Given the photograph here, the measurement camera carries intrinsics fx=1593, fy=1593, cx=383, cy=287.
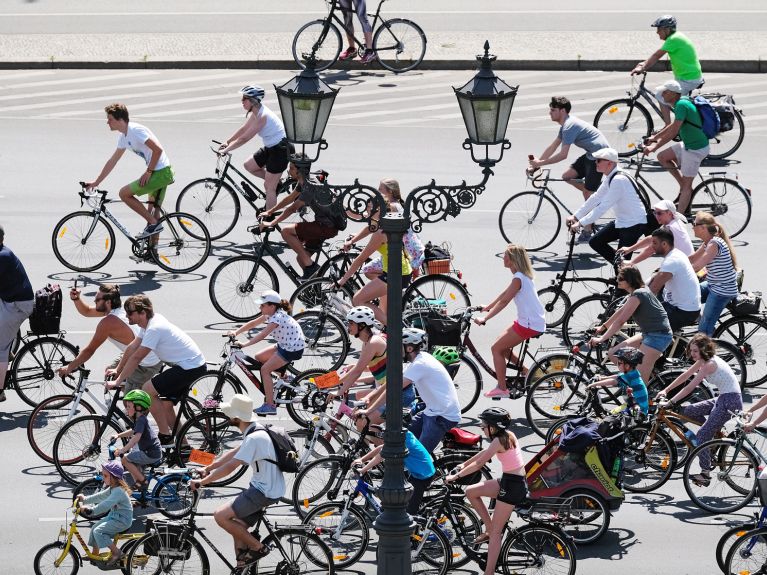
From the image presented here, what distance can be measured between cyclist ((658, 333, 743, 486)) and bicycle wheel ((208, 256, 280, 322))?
5845 mm

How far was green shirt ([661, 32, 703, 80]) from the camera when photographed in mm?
24203

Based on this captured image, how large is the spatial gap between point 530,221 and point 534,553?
8812mm

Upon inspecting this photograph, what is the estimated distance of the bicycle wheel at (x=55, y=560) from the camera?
554 inches

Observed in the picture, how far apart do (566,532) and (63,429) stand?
5.08 meters

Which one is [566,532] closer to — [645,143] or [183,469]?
[183,469]

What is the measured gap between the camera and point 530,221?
2217 cm

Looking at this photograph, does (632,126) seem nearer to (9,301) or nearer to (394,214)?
(9,301)

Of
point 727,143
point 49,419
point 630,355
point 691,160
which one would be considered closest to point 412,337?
point 630,355

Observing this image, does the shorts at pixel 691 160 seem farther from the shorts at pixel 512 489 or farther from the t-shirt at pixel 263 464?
the t-shirt at pixel 263 464

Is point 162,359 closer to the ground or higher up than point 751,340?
closer to the ground

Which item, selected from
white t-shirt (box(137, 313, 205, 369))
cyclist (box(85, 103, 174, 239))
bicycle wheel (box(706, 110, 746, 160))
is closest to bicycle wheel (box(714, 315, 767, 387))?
white t-shirt (box(137, 313, 205, 369))

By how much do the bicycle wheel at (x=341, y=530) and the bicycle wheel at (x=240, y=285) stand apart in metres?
5.55

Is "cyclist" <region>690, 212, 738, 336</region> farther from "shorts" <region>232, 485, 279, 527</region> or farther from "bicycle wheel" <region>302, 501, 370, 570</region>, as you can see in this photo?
"shorts" <region>232, 485, 279, 527</region>

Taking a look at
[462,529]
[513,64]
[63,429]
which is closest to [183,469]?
[63,429]
